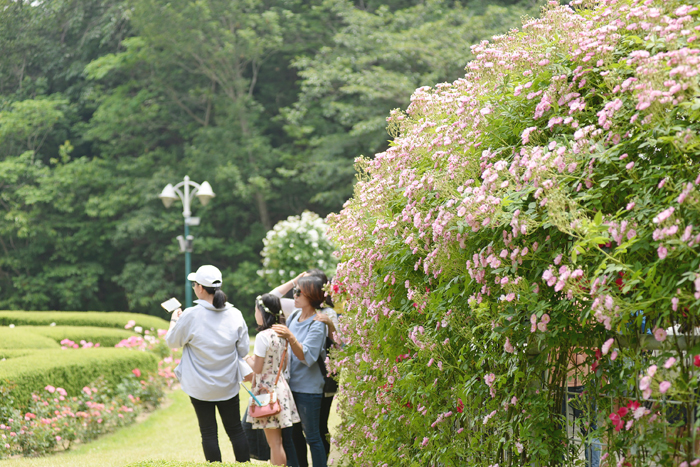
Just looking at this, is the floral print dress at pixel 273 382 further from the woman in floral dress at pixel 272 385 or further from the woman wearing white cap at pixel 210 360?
the woman wearing white cap at pixel 210 360

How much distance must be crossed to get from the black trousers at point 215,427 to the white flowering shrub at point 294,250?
8.47m

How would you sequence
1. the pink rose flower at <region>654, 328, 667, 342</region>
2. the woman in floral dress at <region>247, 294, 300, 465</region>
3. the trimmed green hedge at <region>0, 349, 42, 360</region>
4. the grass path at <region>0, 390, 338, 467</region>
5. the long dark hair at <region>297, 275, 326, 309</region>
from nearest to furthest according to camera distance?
the pink rose flower at <region>654, 328, 667, 342</region>
the woman in floral dress at <region>247, 294, 300, 465</region>
the long dark hair at <region>297, 275, 326, 309</region>
the grass path at <region>0, 390, 338, 467</region>
the trimmed green hedge at <region>0, 349, 42, 360</region>

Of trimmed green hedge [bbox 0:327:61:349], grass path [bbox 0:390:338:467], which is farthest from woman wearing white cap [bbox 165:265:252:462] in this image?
trimmed green hedge [bbox 0:327:61:349]

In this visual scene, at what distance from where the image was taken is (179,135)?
2753 centimetres

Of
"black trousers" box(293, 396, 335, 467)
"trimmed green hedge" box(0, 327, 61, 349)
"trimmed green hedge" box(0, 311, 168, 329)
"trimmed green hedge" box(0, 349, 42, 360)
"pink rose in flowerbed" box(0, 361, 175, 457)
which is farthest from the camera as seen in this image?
"trimmed green hedge" box(0, 311, 168, 329)

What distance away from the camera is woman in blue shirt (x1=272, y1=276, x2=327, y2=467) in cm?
484

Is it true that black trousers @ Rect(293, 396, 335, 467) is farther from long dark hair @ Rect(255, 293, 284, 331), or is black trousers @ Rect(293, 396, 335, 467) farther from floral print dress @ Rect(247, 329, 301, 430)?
long dark hair @ Rect(255, 293, 284, 331)

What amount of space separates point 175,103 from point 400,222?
25897 mm

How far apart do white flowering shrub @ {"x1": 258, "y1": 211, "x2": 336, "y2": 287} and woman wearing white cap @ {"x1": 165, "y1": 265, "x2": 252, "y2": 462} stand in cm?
848

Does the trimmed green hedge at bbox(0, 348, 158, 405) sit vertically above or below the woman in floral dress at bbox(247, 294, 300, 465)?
below

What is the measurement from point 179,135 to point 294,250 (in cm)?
1590

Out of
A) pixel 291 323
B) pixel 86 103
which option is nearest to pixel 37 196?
pixel 86 103

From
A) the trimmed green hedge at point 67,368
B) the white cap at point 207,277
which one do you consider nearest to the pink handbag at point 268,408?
the white cap at point 207,277

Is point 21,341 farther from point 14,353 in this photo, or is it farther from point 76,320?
point 76,320
